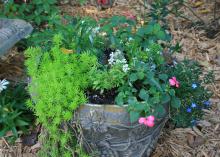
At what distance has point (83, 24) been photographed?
2.62 metres

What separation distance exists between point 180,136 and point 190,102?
1.41ft

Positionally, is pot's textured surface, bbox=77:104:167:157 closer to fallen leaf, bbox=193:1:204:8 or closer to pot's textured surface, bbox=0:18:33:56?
pot's textured surface, bbox=0:18:33:56

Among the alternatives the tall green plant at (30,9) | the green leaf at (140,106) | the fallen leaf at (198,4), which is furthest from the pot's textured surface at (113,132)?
the fallen leaf at (198,4)

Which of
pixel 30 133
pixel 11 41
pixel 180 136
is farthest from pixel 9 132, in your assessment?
pixel 180 136

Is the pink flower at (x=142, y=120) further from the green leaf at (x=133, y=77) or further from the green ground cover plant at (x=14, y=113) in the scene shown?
the green ground cover plant at (x=14, y=113)

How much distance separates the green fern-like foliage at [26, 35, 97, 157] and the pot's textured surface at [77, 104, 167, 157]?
9 cm

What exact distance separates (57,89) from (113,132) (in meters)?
0.39

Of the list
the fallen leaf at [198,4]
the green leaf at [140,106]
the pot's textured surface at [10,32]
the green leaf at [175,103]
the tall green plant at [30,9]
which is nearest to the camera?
the green leaf at [140,106]

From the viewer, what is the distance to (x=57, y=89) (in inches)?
89.7

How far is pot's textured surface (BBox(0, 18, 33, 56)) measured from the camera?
2.76 meters

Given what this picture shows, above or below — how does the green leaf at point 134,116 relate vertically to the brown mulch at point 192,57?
above

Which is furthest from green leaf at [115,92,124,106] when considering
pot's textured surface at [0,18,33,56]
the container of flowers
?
pot's textured surface at [0,18,33,56]

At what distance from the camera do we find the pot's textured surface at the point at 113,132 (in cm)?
227

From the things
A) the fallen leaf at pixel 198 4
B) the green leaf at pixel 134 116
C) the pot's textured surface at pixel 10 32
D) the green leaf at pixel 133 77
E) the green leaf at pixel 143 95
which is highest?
the pot's textured surface at pixel 10 32
